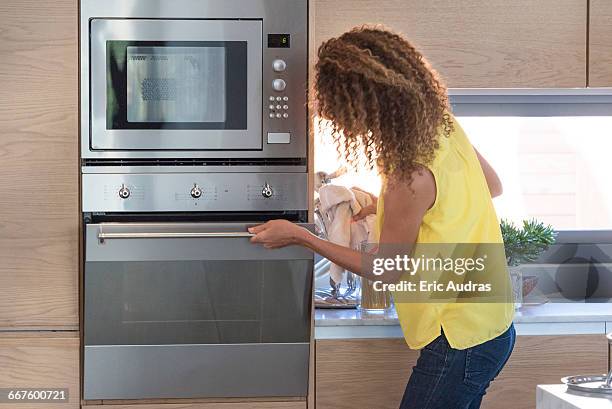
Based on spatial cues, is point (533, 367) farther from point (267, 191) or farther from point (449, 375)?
point (267, 191)

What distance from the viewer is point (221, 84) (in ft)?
7.14

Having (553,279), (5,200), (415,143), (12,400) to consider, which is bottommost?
(12,400)

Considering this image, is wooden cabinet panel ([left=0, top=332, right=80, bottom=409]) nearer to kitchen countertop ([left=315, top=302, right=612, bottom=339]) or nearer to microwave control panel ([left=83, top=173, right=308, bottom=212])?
→ microwave control panel ([left=83, top=173, right=308, bottom=212])

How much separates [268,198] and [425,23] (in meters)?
0.62

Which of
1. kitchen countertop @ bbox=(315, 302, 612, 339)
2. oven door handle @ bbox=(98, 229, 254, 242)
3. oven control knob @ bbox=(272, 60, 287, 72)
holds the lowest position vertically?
kitchen countertop @ bbox=(315, 302, 612, 339)

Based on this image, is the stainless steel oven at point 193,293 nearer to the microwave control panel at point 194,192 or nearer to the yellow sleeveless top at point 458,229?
Answer: the microwave control panel at point 194,192

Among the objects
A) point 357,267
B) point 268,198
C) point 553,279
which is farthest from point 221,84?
point 553,279

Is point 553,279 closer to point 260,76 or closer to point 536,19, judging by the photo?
point 536,19

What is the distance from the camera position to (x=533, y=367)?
226cm

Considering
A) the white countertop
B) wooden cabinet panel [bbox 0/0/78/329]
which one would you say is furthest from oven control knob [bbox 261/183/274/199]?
the white countertop

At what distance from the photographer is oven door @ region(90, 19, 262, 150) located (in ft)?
7.09

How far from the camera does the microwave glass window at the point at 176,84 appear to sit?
2162 millimetres

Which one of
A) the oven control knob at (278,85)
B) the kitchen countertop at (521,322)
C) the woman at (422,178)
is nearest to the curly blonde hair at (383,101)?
the woman at (422,178)

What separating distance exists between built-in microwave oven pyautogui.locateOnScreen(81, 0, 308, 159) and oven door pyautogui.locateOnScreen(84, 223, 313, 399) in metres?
0.21
